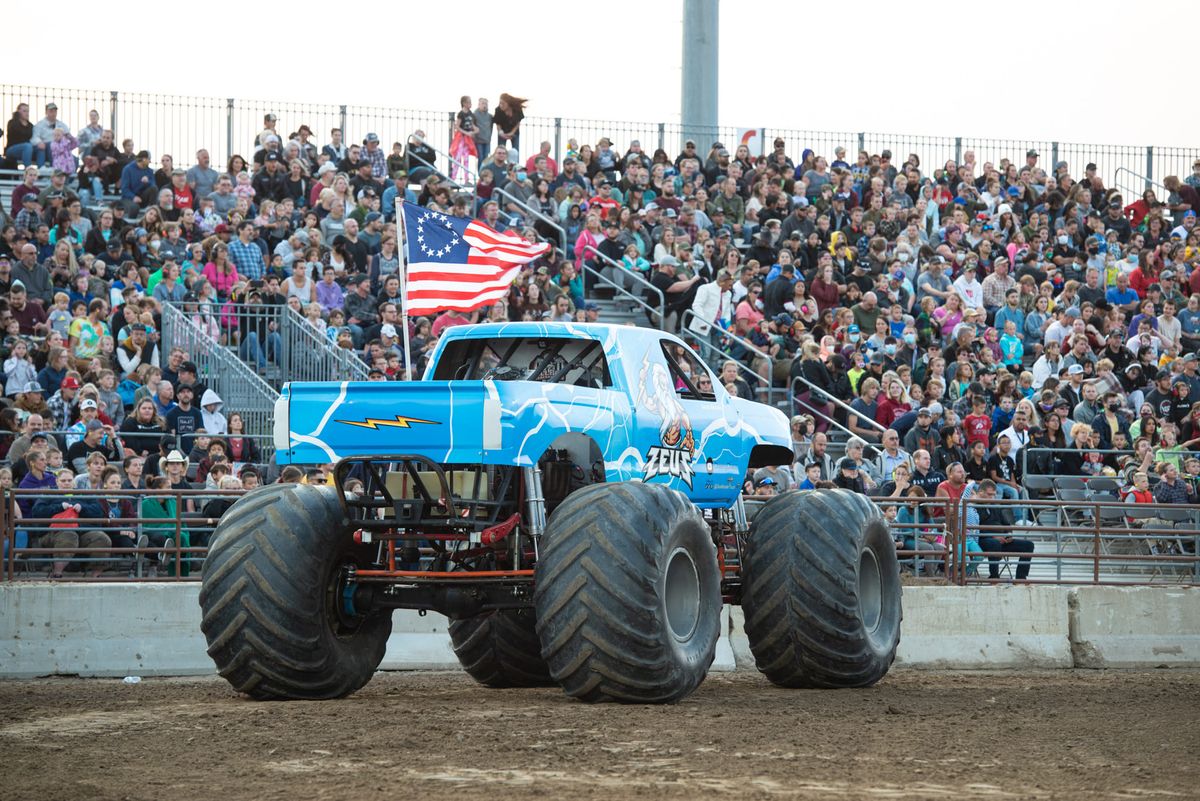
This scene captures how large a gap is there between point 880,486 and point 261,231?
365 inches

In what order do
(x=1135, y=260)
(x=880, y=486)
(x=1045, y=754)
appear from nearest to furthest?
1. (x=1045, y=754)
2. (x=880, y=486)
3. (x=1135, y=260)

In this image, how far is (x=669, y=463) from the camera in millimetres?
12336

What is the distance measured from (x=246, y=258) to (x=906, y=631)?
10436mm

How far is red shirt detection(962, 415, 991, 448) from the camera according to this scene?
22.1 meters

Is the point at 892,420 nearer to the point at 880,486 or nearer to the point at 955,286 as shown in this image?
the point at 880,486

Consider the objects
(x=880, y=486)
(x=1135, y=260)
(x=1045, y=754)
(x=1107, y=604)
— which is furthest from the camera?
(x=1135, y=260)

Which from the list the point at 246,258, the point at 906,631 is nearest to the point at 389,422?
the point at 906,631

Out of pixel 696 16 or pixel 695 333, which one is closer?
pixel 695 333

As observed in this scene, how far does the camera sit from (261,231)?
23.2 metres

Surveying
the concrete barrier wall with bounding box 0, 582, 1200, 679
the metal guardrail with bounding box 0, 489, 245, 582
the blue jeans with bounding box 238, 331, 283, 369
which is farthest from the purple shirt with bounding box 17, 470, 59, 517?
the blue jeans with bounding box 238, 331, 283, 369

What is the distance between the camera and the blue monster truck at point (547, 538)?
1059 centimetres

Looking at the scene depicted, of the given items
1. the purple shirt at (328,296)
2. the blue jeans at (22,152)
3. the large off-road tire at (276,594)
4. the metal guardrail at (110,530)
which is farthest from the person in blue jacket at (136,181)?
the large off-road tire at (276,594)

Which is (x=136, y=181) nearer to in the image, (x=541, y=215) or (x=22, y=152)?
(x=22, y=152)

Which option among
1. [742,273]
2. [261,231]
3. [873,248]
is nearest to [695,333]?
[742,273]
